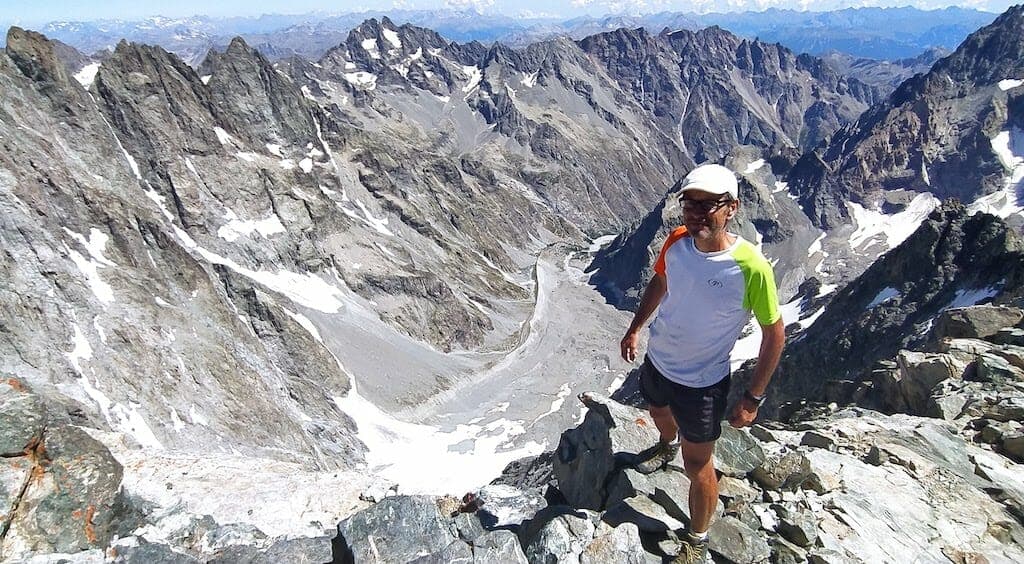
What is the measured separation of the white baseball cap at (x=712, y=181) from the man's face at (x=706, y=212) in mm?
→ 65

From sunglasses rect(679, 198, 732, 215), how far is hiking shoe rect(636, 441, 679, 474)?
4842 mm

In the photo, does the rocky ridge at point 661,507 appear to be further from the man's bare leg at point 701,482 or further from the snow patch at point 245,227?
the snow patch at point 245,227

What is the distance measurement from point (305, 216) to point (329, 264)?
9.99 m

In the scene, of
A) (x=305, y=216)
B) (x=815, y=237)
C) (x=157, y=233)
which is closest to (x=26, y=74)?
(x=157, y=233)

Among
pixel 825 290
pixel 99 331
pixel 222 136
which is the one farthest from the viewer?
pixel 825 290

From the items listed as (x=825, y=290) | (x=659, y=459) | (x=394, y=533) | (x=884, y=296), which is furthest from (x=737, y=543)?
(x=825, y=290)

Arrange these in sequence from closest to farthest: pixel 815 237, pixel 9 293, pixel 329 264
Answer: pixel 9 293
pixel 329 264
pixel 815 237

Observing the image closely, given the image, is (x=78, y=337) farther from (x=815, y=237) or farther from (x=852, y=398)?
(x=815, y=237)

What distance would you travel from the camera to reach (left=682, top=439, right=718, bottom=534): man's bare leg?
308 inches

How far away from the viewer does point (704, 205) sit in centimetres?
671

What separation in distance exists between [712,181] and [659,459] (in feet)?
18.3

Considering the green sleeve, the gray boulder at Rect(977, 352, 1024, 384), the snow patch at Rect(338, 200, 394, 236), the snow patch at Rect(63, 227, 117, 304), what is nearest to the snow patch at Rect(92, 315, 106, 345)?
the snow patch at Rect(63, 227, 117, 304)

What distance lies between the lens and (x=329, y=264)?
103438 mm

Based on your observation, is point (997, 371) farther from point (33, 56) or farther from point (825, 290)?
point (825, 290)
